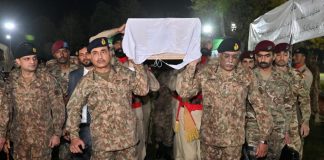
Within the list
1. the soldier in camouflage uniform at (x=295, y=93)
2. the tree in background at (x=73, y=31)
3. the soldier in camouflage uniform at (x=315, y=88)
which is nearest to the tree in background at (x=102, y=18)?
the tree in background at (x=73, y=31)

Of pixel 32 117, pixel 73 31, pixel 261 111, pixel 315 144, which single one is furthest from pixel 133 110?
pixel 73 31

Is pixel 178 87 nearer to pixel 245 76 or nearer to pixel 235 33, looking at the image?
pixel 245 76

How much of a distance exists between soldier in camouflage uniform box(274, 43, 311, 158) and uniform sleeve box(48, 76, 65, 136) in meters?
3.25

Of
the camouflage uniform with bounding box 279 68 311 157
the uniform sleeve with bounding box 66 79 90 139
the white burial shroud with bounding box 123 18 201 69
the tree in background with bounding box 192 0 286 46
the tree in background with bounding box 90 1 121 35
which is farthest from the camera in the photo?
the tree in background with bounding box 90 1 121 35

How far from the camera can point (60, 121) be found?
16.9 ft

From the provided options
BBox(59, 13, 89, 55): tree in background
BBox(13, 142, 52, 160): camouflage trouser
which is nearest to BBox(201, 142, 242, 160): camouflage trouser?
BBox(13, 142, 52, 160): camouflage trouser

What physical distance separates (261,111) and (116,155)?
1.88m

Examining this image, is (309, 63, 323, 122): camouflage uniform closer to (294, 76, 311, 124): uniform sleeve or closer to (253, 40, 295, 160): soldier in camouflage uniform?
(294, 76, 311, 124): uniform sleeve

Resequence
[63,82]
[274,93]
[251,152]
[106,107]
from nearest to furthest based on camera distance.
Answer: [106,107], [251,152], [274,93], [63,82]

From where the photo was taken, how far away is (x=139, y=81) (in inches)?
171

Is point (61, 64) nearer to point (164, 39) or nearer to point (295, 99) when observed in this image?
point (164, 39)

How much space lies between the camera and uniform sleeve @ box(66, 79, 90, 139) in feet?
13.9

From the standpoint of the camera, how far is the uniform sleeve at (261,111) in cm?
464

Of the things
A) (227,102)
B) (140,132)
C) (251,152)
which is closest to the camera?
(227,102)
